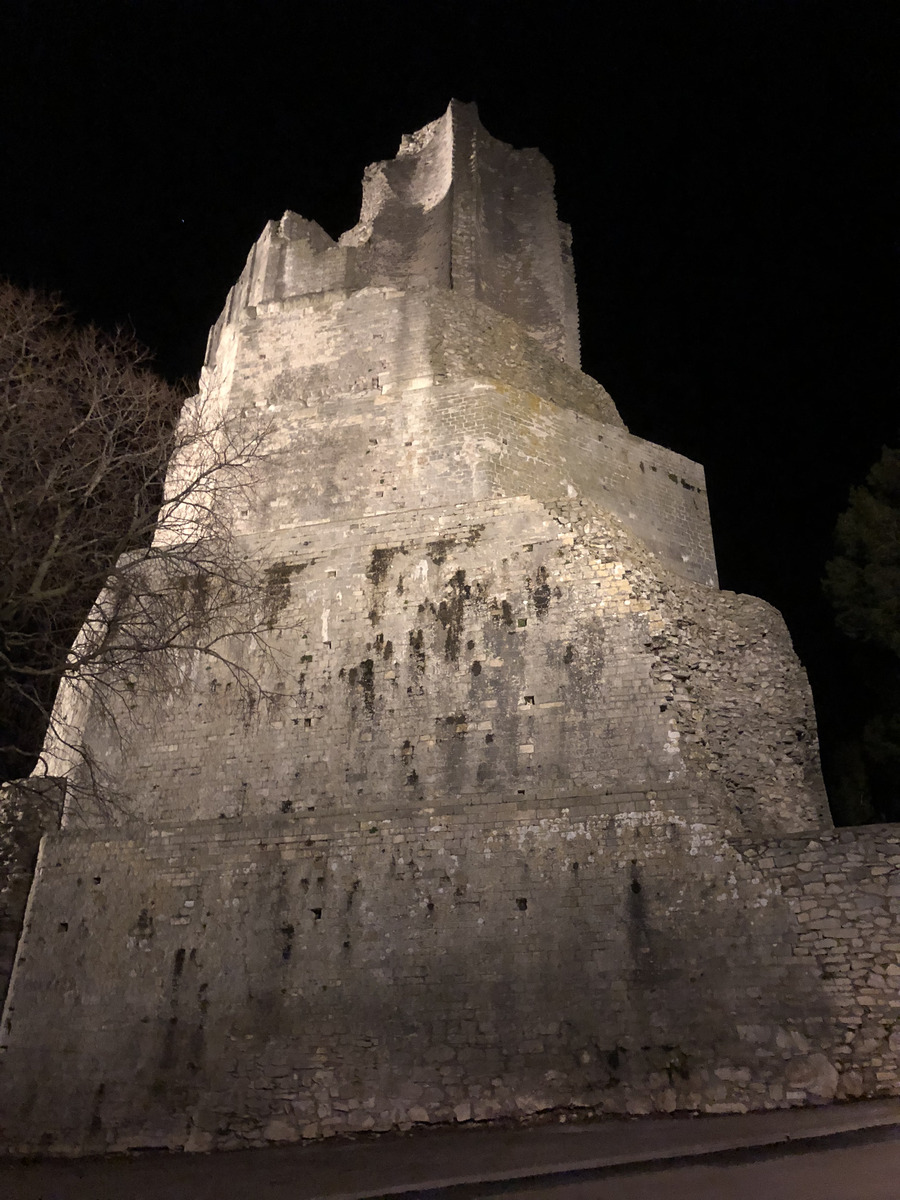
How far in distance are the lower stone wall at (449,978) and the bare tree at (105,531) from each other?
2.46m

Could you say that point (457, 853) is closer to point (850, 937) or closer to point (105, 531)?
point (850, 937)

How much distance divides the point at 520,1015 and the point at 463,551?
6.02m

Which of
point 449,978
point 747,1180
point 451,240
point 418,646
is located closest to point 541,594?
point 418,646

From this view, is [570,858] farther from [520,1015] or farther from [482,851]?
[520,1015]

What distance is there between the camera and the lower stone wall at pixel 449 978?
29.3 feet

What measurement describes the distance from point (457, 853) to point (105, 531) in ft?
20.6

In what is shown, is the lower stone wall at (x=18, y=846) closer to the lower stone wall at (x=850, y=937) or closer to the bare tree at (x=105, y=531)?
the bare tree at (x=105, y=531)

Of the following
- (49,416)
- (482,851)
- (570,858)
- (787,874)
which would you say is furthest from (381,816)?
(49,416)

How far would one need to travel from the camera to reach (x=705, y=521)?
15.7m

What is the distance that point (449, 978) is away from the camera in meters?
9.81

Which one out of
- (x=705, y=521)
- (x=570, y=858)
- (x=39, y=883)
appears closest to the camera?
(x=570, y=858)

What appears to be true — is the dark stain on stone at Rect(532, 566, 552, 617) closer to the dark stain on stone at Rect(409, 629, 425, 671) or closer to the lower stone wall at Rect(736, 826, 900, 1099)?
the dark stain on stone at Rect(409, 629, 425, 671)

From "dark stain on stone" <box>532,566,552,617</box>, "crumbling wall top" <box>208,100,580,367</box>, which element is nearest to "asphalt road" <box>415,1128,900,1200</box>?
"dark stain on stone" <box>532,566,552,617</box>

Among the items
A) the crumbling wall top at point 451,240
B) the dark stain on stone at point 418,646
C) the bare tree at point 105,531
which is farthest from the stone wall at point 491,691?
the crumbling wall top at point 451,240
